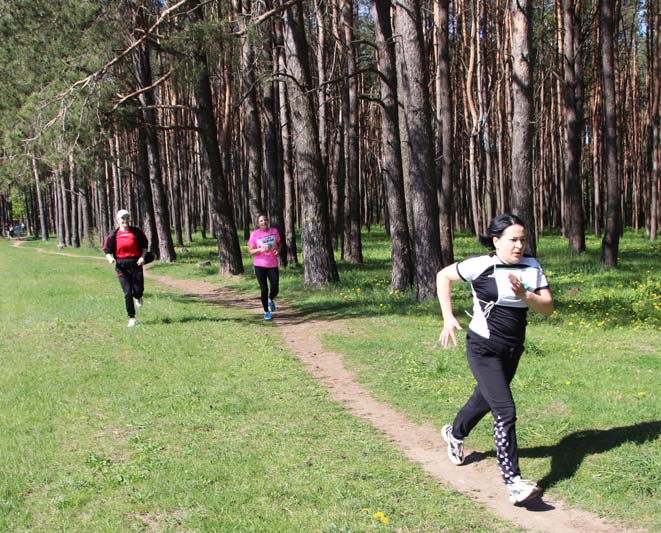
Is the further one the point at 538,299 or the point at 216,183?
the point at 216,183

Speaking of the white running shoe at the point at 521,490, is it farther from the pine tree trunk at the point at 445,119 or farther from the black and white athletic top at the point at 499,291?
the pine tree trunk at the point at 445,119

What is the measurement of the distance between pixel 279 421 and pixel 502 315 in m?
2.92

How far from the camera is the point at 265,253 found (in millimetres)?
13445

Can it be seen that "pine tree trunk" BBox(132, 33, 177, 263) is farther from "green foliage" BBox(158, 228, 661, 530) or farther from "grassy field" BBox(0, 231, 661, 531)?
"grassy field" BBox(0, 231, 661, 531)

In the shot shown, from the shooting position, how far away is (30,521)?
5051 mm

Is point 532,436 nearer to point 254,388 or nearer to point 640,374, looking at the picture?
point 640,374

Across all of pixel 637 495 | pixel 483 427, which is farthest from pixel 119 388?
pixel 637 495

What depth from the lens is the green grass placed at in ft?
16.3

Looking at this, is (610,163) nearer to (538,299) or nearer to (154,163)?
(538,299)

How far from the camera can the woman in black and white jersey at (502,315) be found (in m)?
5.06

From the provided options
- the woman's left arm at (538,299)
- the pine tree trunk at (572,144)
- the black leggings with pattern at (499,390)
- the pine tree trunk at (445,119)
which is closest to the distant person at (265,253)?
the pine tree trunk at (445,119)

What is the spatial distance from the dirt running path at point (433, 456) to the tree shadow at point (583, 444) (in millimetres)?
452

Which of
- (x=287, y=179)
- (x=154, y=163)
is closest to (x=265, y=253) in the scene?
(x=287, y=179)

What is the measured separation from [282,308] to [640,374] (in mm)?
8512
